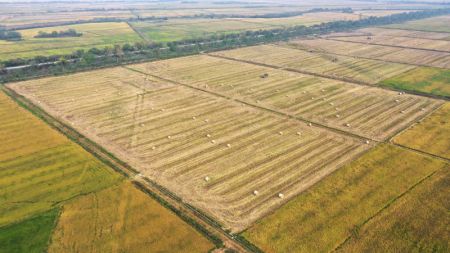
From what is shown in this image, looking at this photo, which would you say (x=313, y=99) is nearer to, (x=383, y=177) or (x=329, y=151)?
(x=329, y=151)

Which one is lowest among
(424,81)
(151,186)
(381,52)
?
(151,186)

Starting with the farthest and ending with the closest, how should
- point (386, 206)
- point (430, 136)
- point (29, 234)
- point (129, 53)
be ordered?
1. point (129, 53)
2. point (430, 136)
3. point (386, 206)
4. point (29, 234)

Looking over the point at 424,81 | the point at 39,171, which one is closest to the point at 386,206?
the point at 39,171

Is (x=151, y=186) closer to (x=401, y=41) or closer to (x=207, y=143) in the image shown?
(x=207, y=143)

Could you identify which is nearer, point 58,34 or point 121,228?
point 121,228

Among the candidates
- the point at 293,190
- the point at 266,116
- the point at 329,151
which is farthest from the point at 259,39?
the point at 293,190

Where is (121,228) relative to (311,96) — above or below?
below

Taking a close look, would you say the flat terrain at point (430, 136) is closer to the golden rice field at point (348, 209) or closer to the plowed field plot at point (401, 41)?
the golden rice field at point (348, 209)
